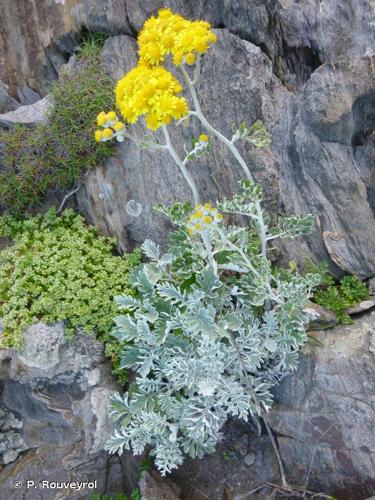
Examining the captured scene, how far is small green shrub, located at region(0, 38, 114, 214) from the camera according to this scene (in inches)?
160

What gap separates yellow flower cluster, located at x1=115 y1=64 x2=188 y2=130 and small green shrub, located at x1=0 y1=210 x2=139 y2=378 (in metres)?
1.58

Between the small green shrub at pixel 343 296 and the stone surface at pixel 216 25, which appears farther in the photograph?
the small green shrub at pixel 343 296

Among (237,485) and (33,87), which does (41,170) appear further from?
(237,485)

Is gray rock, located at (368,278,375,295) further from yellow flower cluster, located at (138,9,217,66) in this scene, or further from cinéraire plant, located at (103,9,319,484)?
yellow flower cluster, located at (138,9,217,66)

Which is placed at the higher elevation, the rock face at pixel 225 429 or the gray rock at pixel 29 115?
the gray rock at pixel 29 115

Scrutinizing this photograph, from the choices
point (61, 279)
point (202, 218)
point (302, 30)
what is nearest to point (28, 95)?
point (61, 279)

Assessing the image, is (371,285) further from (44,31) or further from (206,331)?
(44,31)

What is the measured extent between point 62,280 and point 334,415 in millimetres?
2161

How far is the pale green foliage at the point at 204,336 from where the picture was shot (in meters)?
3.06

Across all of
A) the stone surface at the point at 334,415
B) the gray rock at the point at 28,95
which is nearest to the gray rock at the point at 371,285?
the stone surface at the point at 334,415

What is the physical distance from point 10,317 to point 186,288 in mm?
1318

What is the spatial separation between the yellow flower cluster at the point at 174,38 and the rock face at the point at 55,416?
6.82 ft

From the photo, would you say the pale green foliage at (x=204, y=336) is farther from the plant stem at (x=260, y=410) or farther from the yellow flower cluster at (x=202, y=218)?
the yellow flower cluster at (x=202, y=218)

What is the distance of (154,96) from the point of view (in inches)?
96.6
